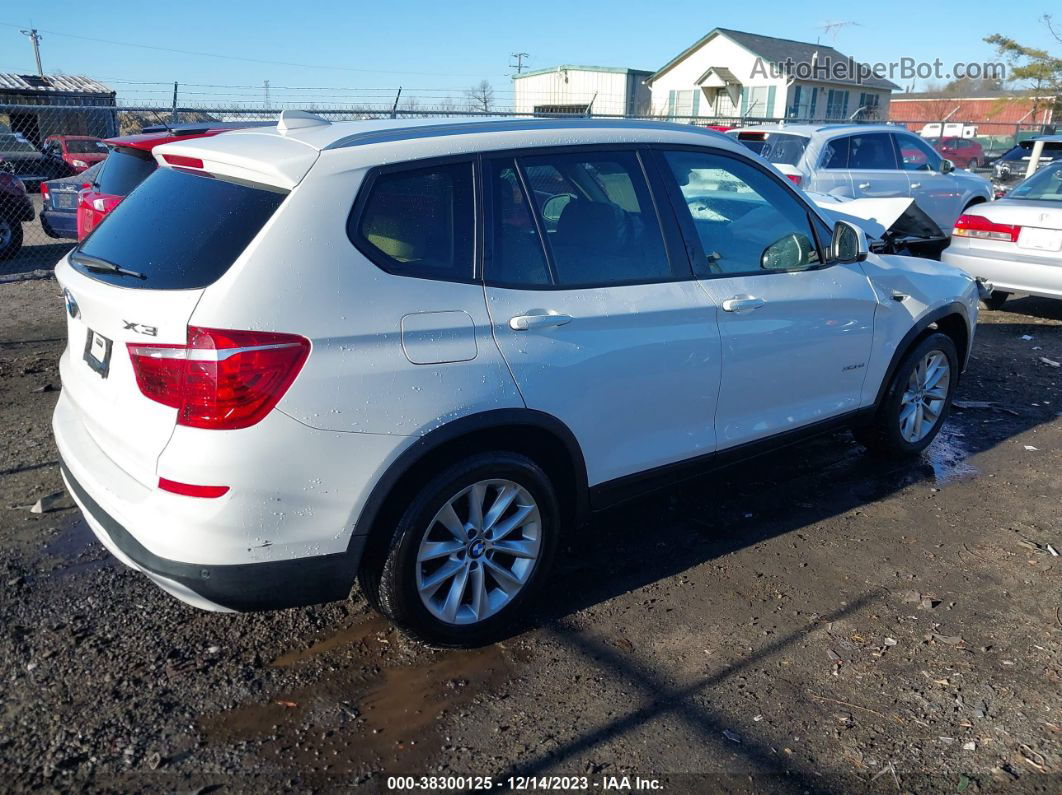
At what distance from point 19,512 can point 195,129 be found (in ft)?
15.4

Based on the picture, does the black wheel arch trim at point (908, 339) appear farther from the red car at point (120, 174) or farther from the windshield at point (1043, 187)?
Answer: the red car at point (120, 174)

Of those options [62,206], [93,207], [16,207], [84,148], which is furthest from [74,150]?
[93,207]

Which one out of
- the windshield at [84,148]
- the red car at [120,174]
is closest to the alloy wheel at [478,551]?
the red car at [120,174]

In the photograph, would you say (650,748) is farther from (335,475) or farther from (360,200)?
(360,200)

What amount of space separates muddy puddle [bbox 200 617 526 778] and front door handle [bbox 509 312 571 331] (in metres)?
1.26

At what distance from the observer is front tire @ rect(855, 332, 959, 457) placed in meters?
4.86

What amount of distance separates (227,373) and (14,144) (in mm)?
22242

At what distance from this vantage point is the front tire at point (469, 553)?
2955mm

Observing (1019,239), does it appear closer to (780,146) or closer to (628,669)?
(780,146)

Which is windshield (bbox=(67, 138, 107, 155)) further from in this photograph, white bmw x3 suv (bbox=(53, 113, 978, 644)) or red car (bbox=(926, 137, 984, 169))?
red car (bbox=(926, 137, 984, 169))

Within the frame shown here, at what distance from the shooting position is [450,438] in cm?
289

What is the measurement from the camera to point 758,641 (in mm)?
3338

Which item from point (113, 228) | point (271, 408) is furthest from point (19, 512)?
point (271, 408)

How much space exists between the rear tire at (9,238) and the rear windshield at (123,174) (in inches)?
184
